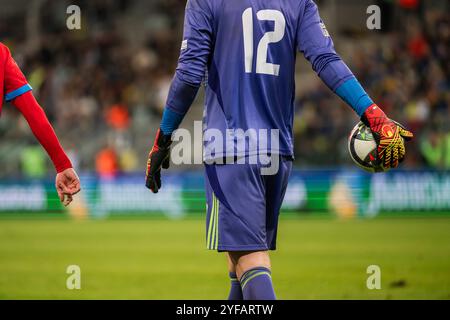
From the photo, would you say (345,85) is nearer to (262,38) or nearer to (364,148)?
(364,148)

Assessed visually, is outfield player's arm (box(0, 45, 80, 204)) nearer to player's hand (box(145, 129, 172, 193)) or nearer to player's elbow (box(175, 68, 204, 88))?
player's hand (box(145, 129, 172, 193))

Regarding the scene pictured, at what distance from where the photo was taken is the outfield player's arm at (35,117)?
18.2 ft

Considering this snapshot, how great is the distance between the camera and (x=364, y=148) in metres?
5.41

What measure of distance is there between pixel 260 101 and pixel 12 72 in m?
1.58

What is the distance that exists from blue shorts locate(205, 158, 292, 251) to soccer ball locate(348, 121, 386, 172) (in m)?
0.50

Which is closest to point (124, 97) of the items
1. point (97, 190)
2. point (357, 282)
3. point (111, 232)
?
point (97, 190)

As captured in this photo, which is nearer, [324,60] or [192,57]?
[192,57]

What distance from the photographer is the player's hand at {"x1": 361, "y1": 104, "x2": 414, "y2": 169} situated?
5.19 meters

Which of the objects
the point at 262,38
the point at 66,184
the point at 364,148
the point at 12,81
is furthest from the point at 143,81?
the point at 364,148

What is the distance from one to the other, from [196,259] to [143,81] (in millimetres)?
12328

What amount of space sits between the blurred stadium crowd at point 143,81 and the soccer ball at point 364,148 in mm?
13523

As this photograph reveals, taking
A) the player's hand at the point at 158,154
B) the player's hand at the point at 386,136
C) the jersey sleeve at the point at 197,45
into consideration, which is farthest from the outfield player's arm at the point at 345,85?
the player's hand at the point at 158,154

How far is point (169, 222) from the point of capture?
18.3 m
